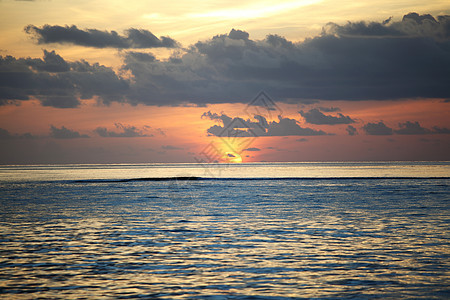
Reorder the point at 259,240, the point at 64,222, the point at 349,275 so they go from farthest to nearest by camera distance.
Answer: the point at 64,222, the point at 259,240, the point at 349,275

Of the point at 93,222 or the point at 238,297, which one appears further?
the point at 93,222

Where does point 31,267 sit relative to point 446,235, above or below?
above

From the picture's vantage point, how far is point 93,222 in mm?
44781

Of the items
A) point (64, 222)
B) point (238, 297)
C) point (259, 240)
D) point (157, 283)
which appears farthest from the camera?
point (64, 222)

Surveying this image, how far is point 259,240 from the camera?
32.9 meters

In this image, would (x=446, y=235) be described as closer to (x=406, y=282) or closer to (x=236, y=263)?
(x=406, y=282)

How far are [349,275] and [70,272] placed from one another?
13856 millimetres

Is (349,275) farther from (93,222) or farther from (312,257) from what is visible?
(93,222)

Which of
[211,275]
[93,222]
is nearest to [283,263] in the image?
[211,275]

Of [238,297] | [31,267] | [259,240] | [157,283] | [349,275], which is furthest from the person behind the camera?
[259,240]

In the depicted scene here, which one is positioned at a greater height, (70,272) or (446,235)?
(70,272)

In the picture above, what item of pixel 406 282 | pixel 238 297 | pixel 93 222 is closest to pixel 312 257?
pixel 406 282

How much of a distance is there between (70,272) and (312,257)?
43.6 feet

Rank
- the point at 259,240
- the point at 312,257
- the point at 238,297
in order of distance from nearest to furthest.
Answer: the point at 238,297, the point at 312,257, the point at 259,240
